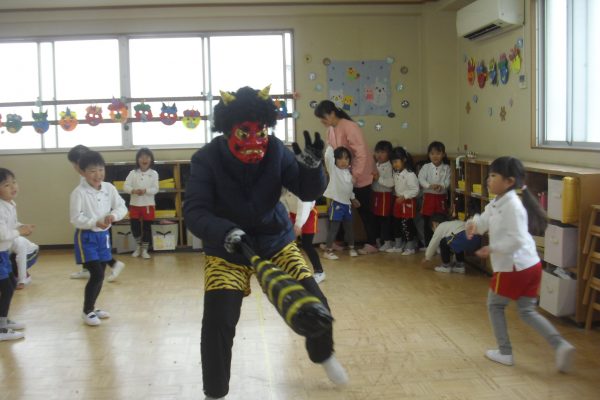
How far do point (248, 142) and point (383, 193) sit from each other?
4.20 meters

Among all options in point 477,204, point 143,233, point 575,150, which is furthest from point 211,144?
point 143,233

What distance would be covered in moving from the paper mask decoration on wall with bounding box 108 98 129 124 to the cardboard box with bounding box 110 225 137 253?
4.17 ft

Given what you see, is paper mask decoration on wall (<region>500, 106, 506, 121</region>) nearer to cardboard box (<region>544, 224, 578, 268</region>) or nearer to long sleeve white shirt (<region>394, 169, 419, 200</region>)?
long sleeve white shirt (<region>394, 169, 419, 200</region>)

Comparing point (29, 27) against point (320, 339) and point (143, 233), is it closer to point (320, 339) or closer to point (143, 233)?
point (143, 233)

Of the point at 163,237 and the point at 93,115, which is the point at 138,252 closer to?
the point at 163,237

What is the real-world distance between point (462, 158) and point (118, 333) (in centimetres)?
359

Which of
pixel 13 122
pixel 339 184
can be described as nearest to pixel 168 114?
pixel 13 122

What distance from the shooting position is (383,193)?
6.68 metres

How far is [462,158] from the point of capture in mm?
5957

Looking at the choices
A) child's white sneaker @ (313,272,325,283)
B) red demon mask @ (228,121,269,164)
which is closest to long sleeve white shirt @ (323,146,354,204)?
child's white sneaker @ (313,272,325,283)

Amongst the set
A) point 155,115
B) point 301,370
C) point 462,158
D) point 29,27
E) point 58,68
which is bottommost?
point 301,370

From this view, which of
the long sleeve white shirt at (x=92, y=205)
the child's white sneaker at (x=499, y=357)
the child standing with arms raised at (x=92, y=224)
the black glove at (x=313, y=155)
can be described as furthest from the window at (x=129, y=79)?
the black glove at (x=313, y=155)

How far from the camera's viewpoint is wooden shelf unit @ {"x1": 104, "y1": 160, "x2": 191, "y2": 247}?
276 inches

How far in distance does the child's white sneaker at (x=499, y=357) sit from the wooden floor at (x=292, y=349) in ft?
0.14
